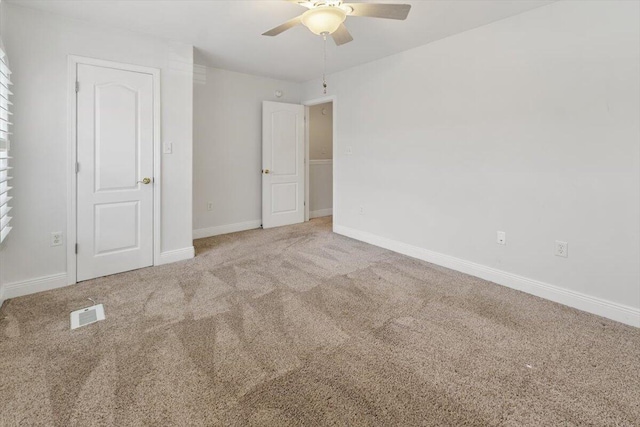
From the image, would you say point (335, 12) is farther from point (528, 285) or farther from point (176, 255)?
point (176, 255)

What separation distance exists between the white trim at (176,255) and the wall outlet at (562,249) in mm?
3652

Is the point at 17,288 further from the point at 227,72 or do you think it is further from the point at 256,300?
the point at 227,72

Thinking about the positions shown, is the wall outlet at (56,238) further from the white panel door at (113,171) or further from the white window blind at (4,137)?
the white window blind at (4,137)

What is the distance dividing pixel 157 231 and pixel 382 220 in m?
2.71

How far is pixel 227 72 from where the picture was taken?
4.68m

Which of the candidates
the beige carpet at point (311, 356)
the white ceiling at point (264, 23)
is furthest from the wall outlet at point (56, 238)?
the white ceiling at point (264, 23)

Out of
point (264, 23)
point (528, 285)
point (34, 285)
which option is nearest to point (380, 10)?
point (264, 23)

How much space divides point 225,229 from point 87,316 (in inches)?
103

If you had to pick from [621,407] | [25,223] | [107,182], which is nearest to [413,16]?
[621,407]

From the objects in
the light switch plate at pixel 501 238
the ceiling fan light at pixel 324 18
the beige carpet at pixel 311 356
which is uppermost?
the ceiling fan light at pixel 324 18

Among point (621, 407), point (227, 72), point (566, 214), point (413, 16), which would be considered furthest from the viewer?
point (227, 72)

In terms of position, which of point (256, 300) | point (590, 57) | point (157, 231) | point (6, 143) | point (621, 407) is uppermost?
point (590, 57)

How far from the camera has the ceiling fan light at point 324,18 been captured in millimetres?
1967

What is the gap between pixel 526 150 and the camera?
2814 millimetres
